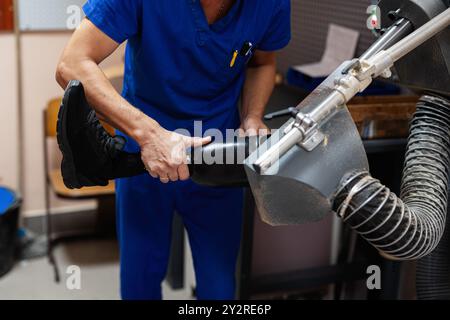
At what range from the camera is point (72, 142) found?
117 centimetres

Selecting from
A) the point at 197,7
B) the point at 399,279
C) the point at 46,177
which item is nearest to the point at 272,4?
the point at 197,7

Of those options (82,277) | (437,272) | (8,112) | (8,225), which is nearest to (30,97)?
(8,112)

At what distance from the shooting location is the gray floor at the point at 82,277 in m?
2.37

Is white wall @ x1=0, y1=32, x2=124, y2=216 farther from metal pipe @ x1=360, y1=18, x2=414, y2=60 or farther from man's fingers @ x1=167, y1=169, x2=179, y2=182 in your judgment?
metal pipe @ x1=360, y1=18, x2=414, y2=60

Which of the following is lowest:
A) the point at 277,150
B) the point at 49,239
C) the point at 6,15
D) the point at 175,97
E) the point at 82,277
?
the point at 82,277

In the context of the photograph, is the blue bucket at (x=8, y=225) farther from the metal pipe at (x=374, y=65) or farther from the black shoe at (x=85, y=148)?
the metal pipe at (x=374, y=65)

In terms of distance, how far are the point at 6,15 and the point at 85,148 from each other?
1.50 metres

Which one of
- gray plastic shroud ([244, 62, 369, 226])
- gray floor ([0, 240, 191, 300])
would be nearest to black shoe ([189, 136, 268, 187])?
gray plastic shroud ([244, 62, 369, 226])

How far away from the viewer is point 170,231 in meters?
1.65

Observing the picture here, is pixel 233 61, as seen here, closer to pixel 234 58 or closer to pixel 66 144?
pixel 234 58

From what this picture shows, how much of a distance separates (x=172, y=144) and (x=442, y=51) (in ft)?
1.95
